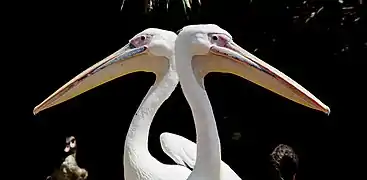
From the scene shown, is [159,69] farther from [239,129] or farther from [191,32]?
[239,129]

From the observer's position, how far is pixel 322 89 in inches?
245

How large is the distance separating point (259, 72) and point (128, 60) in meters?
0.65

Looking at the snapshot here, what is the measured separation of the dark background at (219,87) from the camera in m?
6.09

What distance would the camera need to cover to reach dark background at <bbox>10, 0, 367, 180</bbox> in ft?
20.0

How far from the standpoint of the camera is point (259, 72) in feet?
9.84

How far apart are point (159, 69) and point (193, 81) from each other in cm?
40

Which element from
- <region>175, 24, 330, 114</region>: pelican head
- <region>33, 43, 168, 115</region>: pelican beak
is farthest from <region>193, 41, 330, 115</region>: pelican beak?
<region>33, 43, 168, 115</region>: pelican beak

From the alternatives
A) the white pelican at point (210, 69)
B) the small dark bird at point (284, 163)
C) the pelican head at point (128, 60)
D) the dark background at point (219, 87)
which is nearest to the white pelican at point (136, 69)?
the pelican head at point (128, 60)

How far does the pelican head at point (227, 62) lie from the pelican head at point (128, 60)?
9.6 inches

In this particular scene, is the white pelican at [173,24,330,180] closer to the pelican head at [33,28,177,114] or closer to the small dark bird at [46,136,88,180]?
the pelican head at [33,28,177,114]

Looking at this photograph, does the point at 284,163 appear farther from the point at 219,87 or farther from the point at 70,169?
the point at 219,87

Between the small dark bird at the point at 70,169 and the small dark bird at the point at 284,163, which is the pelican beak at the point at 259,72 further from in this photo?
the small dark bird at the point at 70,169

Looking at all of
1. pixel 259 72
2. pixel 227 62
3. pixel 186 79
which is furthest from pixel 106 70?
pixel 259 72

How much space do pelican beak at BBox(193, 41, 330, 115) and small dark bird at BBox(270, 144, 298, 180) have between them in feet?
0.98
